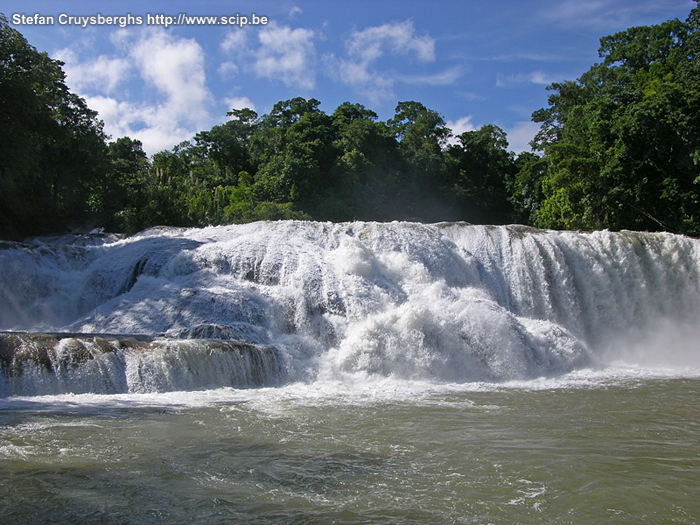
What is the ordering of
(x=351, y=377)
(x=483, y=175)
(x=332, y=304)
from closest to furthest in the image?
1. (x=351, y=377)
2. (x=332, y=304)
3. (x=483, y=175)

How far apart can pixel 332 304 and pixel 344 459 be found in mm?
6930

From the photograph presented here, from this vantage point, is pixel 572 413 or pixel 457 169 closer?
pixel 572 413

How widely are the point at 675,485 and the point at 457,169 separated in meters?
35.6

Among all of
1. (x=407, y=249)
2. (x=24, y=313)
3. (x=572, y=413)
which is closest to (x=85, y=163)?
(x=24, y=313)

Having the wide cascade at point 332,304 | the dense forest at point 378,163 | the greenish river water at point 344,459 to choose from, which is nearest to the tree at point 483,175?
the dense forest at point 378,163

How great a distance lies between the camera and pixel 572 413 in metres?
8.36

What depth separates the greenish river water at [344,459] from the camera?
4676mm

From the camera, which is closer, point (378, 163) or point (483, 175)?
point (378, 163)

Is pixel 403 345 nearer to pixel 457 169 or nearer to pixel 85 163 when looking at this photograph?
pixel 85 163

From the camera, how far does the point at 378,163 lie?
1382 inches

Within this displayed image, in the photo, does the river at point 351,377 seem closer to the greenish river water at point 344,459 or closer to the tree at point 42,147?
the greenish river water at point 344,459

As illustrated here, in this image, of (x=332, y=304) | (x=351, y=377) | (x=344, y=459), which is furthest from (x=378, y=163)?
(x=344, y=459)

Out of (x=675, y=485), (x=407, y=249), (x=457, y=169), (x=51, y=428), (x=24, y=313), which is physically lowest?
(x=675, y=485)

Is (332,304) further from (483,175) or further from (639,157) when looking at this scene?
(483,175)
